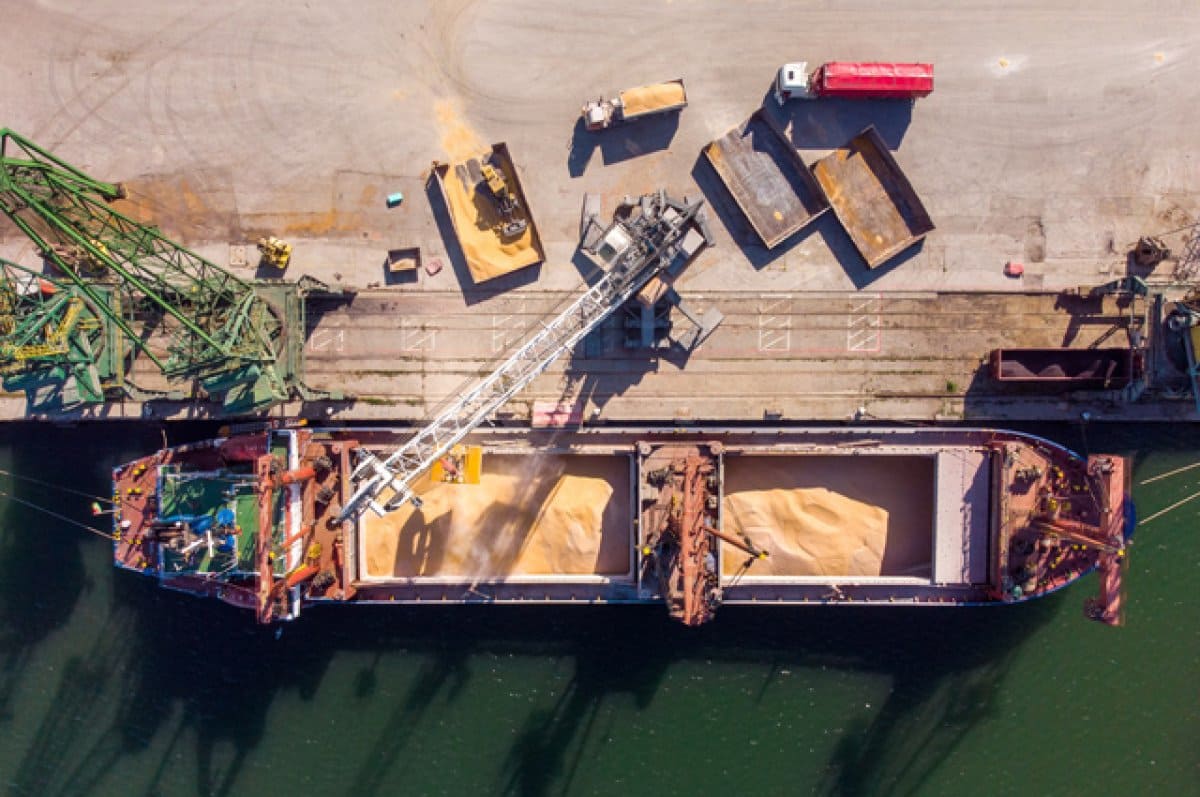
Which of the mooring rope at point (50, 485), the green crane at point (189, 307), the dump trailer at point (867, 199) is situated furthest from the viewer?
the mooring rope at point (50, 485)

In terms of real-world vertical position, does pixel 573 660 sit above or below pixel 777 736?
above

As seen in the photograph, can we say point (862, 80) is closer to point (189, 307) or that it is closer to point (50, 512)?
point (189, 307)

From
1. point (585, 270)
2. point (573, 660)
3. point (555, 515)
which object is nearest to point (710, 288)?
point (585, 270)

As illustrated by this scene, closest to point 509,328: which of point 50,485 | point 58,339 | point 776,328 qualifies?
point 776,328

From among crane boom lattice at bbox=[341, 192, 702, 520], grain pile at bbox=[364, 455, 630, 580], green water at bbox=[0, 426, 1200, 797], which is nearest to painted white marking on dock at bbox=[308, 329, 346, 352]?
crane boom lattice at bbox=[341, 192, 702, 520]

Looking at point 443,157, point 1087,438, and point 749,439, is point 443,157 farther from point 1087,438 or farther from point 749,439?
point 1087,438

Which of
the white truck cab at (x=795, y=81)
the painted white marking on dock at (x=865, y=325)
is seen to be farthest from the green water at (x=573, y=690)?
the white truck cab at (x=795, y=81)

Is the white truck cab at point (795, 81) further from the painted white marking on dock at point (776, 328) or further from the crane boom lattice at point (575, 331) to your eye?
the painted white marking on dock at point (776, 328)
